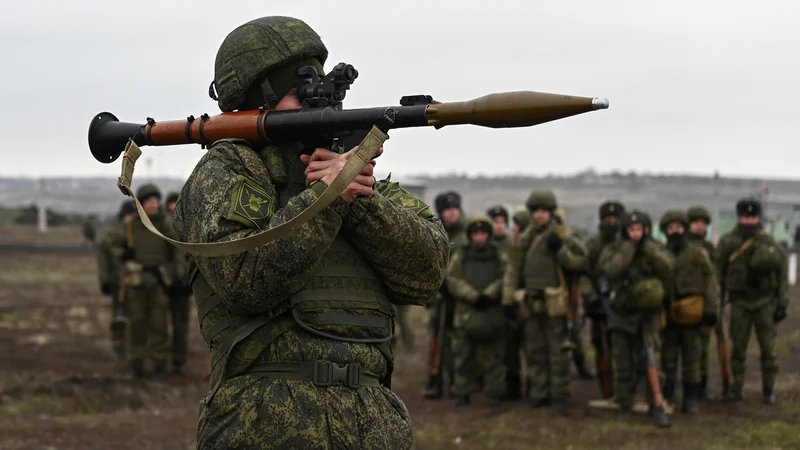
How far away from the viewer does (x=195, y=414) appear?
39.0 ft

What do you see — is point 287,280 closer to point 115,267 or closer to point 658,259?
point 658,259

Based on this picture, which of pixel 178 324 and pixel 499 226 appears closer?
pixel 499 226

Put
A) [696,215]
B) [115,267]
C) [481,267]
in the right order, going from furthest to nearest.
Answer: [115,267] → [696,215] → [481,267]

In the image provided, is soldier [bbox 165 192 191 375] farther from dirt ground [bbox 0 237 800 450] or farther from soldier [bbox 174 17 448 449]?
soldier [bbox 174 17 448 449]

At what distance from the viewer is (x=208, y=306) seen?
4125mm

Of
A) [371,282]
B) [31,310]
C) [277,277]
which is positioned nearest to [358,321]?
[371,282]

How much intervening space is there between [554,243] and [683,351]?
5.68 feet

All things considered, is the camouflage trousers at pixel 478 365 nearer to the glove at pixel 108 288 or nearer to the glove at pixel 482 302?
the glove at pixel 482 302

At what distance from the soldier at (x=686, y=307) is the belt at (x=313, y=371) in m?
8.09

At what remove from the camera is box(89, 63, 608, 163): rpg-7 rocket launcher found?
374cm

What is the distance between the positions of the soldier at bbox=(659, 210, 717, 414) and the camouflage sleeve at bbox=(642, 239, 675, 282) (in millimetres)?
347

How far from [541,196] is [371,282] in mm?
8122

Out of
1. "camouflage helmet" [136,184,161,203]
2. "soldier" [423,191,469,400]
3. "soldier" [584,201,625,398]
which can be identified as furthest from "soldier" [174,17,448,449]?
"camouflage helmet" [136,184,161,203]

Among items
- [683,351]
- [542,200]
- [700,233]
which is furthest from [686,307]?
[542,200]
